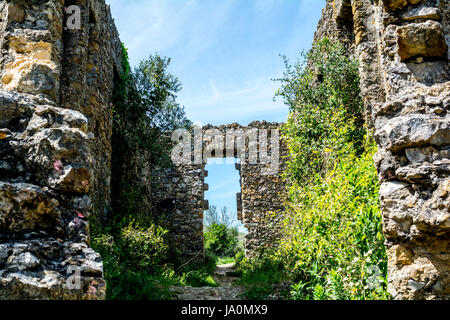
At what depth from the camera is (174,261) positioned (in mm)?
10195

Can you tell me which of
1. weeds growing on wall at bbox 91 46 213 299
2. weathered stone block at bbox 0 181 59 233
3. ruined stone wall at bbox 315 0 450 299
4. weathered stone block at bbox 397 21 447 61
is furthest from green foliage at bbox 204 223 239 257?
weathered stone block at bbox 0 181 59 233

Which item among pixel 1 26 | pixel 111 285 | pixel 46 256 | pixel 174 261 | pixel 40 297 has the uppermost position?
pixel 1 26

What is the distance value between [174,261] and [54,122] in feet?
27.8

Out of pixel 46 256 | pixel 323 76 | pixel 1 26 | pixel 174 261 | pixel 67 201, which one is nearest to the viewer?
pixel 46 256

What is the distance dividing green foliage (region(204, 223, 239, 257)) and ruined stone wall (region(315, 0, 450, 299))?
12.5 m

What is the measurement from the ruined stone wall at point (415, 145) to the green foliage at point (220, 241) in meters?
12.5

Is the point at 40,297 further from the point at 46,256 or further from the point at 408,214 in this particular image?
the point at 408,214

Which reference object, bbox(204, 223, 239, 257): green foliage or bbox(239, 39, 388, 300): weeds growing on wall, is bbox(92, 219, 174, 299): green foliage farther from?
bbox(204, 223, 239, 257): green foliage

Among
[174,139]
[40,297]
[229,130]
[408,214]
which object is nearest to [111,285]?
[40,297]

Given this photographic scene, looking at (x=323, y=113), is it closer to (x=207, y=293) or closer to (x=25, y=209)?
(x=207, y=293)

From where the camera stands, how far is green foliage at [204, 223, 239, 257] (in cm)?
1487

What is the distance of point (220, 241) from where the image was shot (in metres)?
15.0

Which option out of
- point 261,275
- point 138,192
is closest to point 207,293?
point 261,275

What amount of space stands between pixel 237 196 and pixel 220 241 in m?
3.17
